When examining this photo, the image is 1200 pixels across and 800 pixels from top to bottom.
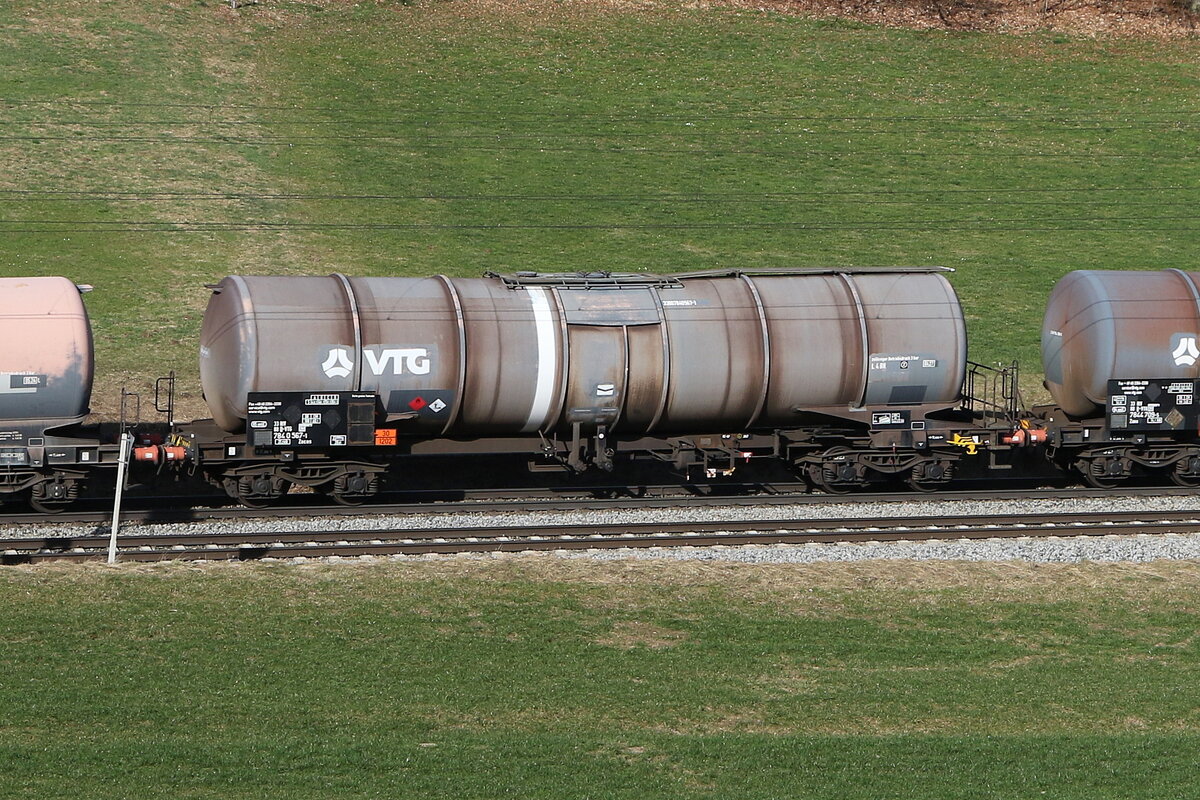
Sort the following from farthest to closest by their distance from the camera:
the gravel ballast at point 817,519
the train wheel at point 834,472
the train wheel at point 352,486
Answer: the train wheel at point 834,472 < the train wheel at point 352,486 < the gravel ballast at point 817,519

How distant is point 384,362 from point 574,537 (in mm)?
4119

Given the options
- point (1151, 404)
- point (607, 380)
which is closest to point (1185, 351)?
point (1151, 404)

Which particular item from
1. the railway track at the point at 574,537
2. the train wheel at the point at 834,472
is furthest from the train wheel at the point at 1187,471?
the train wheel at the point at 834,472

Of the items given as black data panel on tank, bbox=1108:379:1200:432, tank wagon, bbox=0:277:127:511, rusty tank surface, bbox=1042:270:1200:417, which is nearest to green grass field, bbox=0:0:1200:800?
tank wagon, bbox=0:277:127:511

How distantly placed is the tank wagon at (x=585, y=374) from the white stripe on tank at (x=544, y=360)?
24mm

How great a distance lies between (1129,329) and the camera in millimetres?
24781

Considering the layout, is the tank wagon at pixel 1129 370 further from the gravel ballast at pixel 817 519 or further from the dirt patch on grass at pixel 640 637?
the dirt patch on grass at pixel 640 637

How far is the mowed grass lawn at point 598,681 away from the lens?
12.0m

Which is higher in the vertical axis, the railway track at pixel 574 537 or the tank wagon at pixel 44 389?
the tank wagon at pixel 44 389

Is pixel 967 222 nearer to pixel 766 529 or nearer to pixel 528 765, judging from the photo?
pixel 766 529

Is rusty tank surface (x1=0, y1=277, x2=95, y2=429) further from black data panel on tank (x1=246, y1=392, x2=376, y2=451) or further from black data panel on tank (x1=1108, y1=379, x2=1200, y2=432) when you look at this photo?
black data panel on tank (x1=1108, y1=379, x2=1200, y2=432)

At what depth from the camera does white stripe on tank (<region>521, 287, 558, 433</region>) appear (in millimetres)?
22875

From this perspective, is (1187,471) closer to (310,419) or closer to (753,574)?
(753,574)

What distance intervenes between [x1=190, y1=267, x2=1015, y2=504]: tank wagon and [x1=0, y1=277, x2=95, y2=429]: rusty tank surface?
6.59 ft
